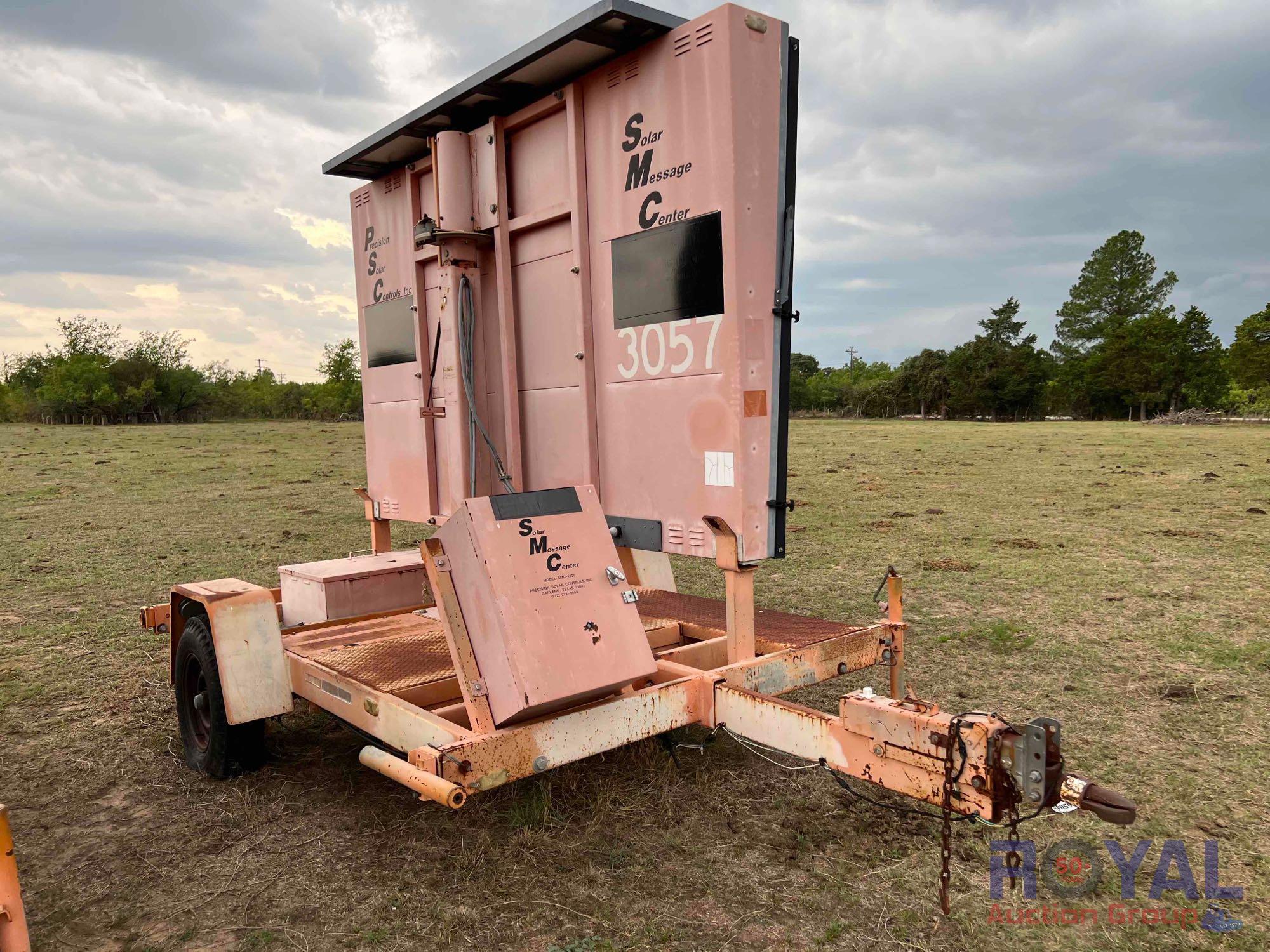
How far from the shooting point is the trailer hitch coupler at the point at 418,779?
9.23 ft

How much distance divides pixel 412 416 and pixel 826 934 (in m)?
4.00

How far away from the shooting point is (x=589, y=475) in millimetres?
4461

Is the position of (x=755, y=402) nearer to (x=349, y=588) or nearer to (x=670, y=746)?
(x=670, y=746)

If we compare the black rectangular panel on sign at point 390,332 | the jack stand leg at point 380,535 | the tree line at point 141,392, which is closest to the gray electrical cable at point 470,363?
the black rectangular panel on sign at point 390,332

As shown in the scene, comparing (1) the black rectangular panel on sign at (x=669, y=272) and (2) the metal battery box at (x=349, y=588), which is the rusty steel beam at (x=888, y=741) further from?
(2) the metal battery box at (x=349, y=588)

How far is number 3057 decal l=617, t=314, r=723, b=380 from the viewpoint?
12.7 feet

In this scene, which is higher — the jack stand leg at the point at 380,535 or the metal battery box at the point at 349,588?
the jack stand leg at the point at 380,535

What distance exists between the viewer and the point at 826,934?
10.1ft

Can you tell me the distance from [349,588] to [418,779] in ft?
8.50

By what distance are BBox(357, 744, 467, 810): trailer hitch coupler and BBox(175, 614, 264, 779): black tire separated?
1.48 m

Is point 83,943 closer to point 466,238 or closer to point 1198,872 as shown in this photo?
point 466,238

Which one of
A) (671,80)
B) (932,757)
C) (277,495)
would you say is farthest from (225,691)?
(277,495)

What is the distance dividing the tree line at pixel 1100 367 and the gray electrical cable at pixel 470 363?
169ft

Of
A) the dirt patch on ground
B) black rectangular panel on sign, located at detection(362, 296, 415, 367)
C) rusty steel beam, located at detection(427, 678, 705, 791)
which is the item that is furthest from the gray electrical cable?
the dirt patch on ground
